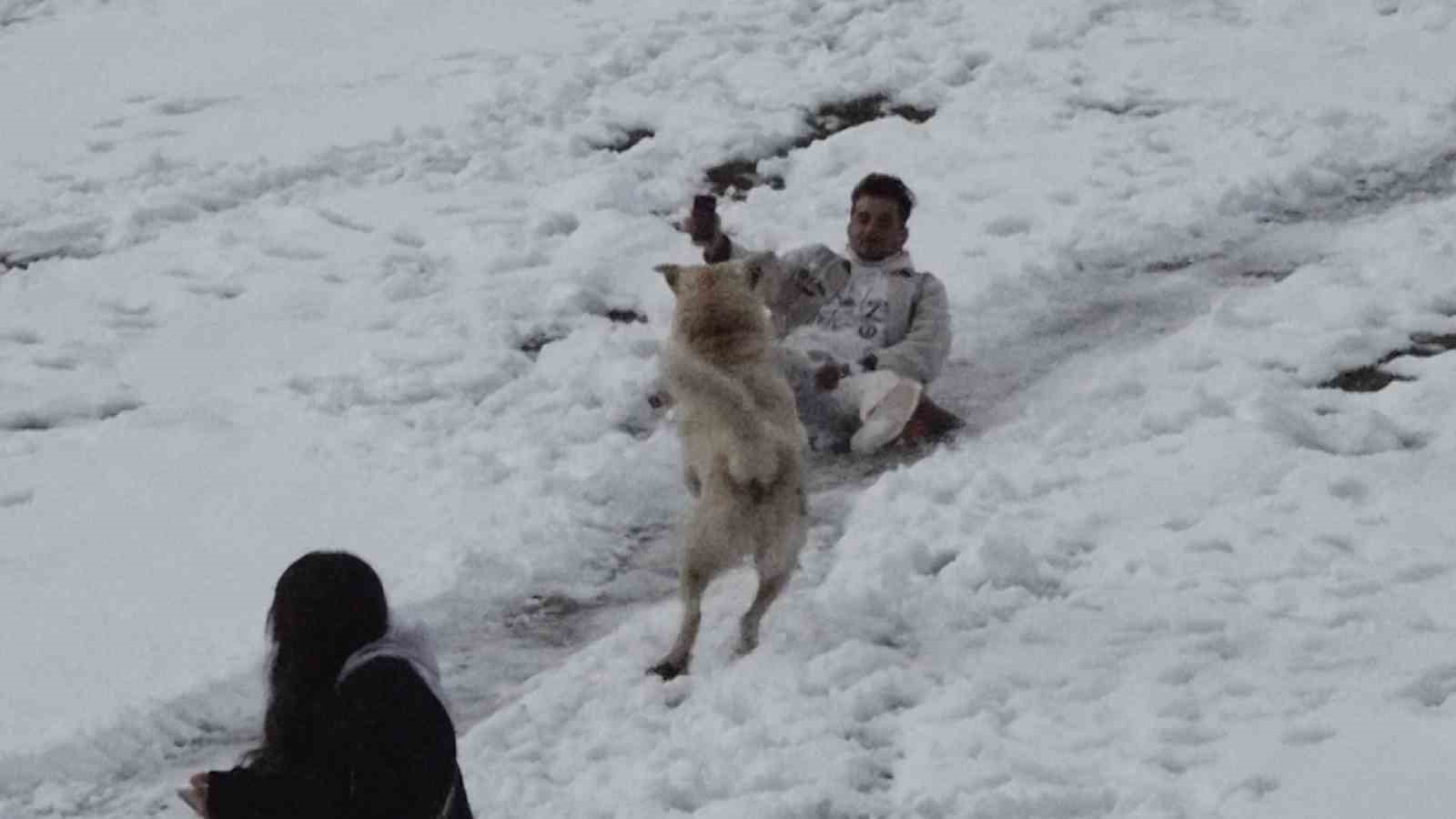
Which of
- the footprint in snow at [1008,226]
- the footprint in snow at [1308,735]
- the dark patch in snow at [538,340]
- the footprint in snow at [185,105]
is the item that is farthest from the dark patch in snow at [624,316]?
the footprint in snow at [185,105]

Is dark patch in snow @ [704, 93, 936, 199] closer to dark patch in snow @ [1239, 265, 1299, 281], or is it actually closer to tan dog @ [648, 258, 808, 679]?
dark patch in snow @ [1239, 265, 1299, 281]

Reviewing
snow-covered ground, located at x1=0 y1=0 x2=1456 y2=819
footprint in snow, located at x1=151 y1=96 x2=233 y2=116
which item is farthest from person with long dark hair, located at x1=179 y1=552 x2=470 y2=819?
footprint in snow, located at x1=151 y1=96 x2=233 y2=116

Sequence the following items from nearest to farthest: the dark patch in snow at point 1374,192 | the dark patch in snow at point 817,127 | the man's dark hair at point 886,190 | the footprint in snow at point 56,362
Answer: the man's dark hair at point 886,190, the footprint in snow at point 56,362, the dark patch in snow at point 1374,192, the dark patch in snow at point 817,127

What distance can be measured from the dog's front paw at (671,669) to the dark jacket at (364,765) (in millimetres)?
2522

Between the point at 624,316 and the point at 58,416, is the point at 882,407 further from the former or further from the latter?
the point at 58,416

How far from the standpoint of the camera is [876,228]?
27.6 ft

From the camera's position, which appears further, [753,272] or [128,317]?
[128,317]

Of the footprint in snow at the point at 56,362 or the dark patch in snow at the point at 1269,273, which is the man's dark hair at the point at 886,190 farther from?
the footprint in snow at the point at 56,362

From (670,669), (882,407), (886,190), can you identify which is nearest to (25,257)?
(886,190)

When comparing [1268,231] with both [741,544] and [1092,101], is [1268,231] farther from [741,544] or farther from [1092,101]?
[741,544]

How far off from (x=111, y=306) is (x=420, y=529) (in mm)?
3466

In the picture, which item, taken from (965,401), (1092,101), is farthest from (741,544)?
(1092,101)

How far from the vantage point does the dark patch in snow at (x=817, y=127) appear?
448 inches

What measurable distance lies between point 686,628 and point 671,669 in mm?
155
